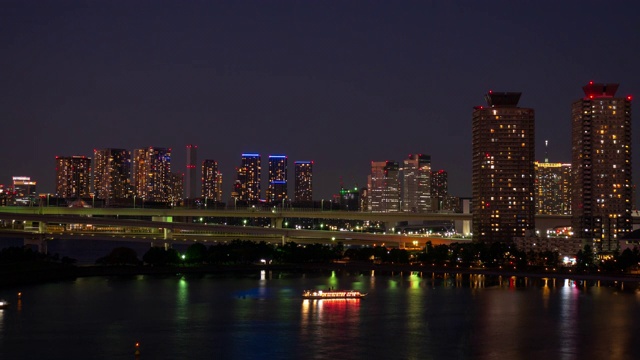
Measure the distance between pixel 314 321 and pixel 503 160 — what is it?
68853 mm

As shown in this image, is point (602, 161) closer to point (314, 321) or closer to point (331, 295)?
point (331, 295)

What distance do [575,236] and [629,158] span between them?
10.8m

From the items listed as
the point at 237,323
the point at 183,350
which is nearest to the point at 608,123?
the point at 237,323

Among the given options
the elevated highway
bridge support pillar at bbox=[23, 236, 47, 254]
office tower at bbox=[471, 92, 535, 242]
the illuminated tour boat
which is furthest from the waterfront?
office tower at bbox=[471, 92, 535, 242]

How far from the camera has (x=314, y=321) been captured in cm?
4256

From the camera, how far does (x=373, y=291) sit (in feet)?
187

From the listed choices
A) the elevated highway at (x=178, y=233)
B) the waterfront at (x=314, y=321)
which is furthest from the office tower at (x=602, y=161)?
the waterfront at (x=314, y=321)

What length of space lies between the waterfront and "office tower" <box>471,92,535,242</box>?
143 feet

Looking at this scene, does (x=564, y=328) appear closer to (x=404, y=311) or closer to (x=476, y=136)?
(x=404, y=311)

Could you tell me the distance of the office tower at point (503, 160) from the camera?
346 ft

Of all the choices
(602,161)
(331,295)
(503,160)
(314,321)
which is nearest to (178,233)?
(503,160)

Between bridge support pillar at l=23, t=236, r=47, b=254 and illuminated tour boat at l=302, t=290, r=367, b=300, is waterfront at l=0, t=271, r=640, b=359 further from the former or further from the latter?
bridge support pillar at l=23, t=236, r=47, b=254

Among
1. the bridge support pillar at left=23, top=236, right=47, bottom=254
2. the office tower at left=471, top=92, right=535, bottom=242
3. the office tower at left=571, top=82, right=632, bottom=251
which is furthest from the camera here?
the office tower at left=471, top=92, right=535, bottom=242

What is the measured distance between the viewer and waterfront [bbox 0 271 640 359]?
34875mm
